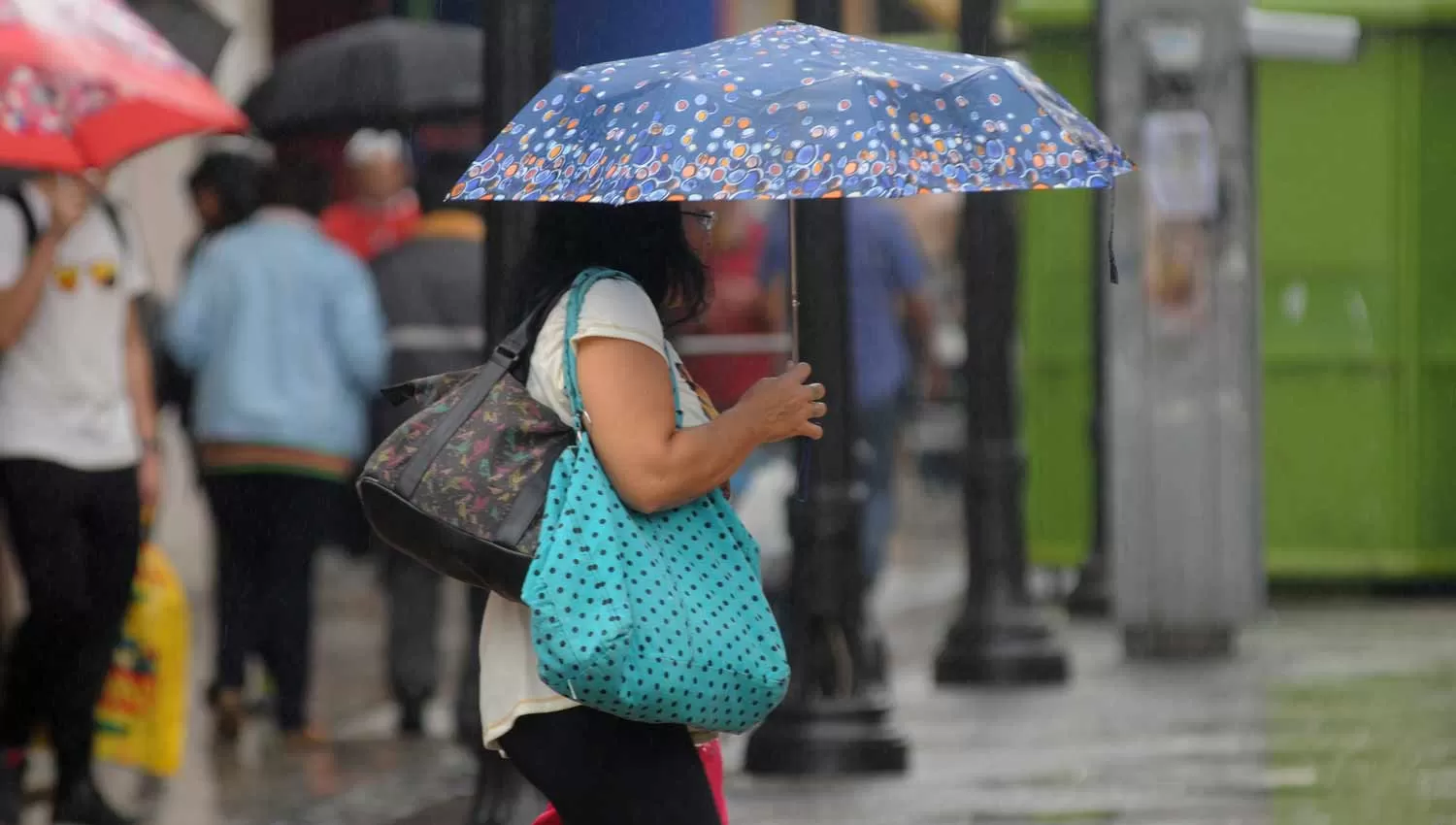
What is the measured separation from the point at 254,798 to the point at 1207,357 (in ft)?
14.2

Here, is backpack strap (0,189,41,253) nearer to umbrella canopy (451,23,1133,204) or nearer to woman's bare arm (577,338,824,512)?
umbrella canopy (451,23,1133,204)

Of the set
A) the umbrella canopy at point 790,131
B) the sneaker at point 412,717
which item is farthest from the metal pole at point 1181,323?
the umbrella canopy at point 790,131

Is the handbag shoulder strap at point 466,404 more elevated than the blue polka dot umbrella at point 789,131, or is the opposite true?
the blue polka dot umbrella at point 789,131

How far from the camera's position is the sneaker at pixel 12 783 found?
7004 mm

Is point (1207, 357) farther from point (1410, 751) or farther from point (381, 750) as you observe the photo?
point (381, 750)

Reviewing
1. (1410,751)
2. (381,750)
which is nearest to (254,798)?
(381,750)

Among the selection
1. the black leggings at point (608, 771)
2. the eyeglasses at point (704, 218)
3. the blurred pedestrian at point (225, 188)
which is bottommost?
the black leggings at point (608, 771)

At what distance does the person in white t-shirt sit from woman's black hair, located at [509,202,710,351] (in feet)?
10.3

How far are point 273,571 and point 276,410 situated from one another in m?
0.57

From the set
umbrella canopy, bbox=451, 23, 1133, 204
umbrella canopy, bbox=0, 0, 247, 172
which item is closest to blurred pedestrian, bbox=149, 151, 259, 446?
umbrella canopy, bbox=0, 0, 247, 172

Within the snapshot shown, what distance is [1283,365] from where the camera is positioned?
12430mm

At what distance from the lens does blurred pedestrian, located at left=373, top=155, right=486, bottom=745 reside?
8906 mm

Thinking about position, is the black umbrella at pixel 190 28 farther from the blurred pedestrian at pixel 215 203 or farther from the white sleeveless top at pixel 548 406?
the white sleeveless top at pixel 548 406

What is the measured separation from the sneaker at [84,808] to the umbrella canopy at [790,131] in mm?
3441
